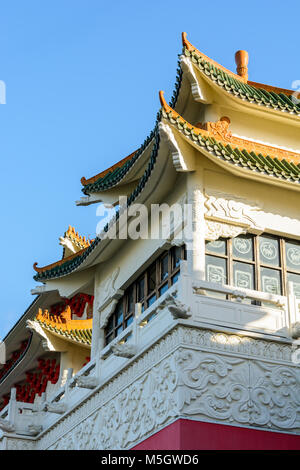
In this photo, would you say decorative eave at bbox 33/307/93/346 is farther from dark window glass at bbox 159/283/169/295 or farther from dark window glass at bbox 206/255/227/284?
dark window glass at bbox 206/255/227/284

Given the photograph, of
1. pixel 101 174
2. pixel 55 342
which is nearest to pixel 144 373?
pixel 55 342

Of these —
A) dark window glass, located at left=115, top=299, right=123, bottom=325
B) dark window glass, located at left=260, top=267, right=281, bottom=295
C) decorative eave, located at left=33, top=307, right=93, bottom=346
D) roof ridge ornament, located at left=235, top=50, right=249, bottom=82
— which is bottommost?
dark window glass, located at left=260, top=267, right=281, bottom=295

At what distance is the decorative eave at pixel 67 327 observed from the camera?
877 inches

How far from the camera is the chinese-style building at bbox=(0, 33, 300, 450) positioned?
13844mm

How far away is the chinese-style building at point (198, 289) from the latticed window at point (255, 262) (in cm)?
2

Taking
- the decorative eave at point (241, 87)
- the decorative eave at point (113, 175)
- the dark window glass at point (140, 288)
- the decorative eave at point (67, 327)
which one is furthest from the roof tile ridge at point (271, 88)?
the decorative eave at point (67, 327)

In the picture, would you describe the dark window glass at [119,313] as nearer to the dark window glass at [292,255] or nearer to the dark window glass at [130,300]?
the dark window glass at [130,300]

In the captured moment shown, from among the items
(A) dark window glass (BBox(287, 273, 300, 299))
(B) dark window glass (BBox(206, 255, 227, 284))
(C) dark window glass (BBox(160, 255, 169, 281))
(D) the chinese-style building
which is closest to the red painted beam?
(D) the chinese-style building

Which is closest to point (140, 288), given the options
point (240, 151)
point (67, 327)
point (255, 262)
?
point (255, 262)

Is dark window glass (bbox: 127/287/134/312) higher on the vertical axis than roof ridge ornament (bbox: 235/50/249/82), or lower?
lower

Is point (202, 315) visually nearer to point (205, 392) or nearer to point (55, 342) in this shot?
point (205, 392)

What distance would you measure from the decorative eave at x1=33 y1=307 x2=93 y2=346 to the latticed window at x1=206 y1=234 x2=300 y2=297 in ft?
24.8

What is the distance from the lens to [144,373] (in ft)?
48.7

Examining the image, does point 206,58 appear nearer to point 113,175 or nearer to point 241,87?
point 241,87
